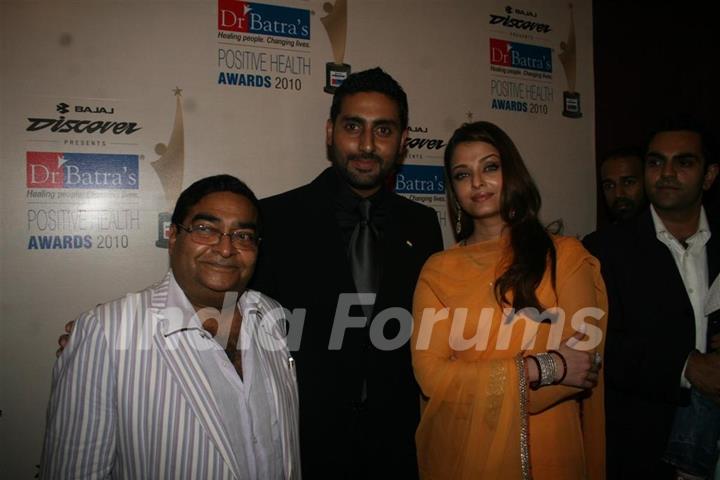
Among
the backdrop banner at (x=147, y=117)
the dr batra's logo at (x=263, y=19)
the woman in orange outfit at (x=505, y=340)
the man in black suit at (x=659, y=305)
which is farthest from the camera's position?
the dr batra's logo at (x=263, y=19)

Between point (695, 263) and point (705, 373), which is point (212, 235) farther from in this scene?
point (695, 263)

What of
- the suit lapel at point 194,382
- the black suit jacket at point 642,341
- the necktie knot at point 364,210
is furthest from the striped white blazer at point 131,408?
the black suit jacket at point 642,341

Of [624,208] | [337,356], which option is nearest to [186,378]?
[337,356]

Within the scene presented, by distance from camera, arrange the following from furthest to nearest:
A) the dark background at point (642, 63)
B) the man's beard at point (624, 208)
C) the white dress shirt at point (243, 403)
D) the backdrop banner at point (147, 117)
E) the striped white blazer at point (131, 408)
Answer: the dark background at point (642, 63) → the man's beard at point (624, 208) → the backdrop banner at point (147, 117) → the white dress shirt at point (243, 403) → the striped white blazer at point (131, 408)

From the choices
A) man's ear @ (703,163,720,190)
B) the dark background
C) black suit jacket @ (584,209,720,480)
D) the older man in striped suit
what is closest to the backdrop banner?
black suit jacket @ (584,209,720,480)

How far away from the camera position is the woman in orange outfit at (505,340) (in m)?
1.41

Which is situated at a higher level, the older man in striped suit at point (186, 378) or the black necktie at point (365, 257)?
the black necktie at point (365, 257)

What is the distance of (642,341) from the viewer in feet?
6.00

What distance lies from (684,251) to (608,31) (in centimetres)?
246

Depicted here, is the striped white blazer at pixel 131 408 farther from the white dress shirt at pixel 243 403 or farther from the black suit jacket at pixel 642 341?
the black suit jacket at pixel 642 341

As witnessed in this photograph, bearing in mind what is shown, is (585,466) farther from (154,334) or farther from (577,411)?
(154,334)

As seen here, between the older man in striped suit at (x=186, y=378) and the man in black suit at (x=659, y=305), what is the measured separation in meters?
1.42

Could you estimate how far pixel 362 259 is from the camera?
72.9 inches

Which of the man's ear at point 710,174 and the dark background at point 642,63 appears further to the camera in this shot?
the dark background at point 642,63
